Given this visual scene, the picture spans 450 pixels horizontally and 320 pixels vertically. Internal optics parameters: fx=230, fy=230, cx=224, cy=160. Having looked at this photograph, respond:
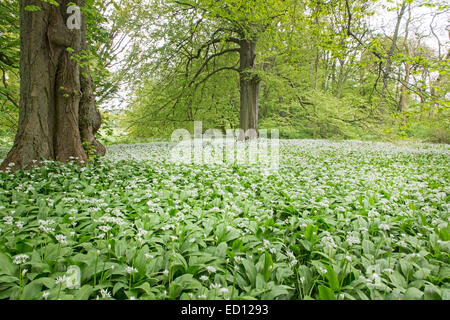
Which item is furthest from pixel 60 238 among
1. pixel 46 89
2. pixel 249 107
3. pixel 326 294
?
pixel 249 107

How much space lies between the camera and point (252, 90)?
12.4 metres

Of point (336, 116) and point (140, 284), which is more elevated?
point (336, 116)

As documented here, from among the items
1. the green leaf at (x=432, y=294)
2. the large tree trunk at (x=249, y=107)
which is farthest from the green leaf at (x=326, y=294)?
the large tree trunk at (x=249, y=107)

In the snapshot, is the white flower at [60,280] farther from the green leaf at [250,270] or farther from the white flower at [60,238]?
the green leaf at [250,270]

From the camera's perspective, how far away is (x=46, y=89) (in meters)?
5.02

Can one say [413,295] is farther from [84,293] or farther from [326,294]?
[84,293]

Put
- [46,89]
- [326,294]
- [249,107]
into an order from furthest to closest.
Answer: [249,107] → [46,89] → [326,294]

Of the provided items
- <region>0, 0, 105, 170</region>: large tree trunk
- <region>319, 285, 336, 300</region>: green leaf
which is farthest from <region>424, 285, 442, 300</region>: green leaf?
<region>0, 0, 105, 170</region>: large tree trunk
